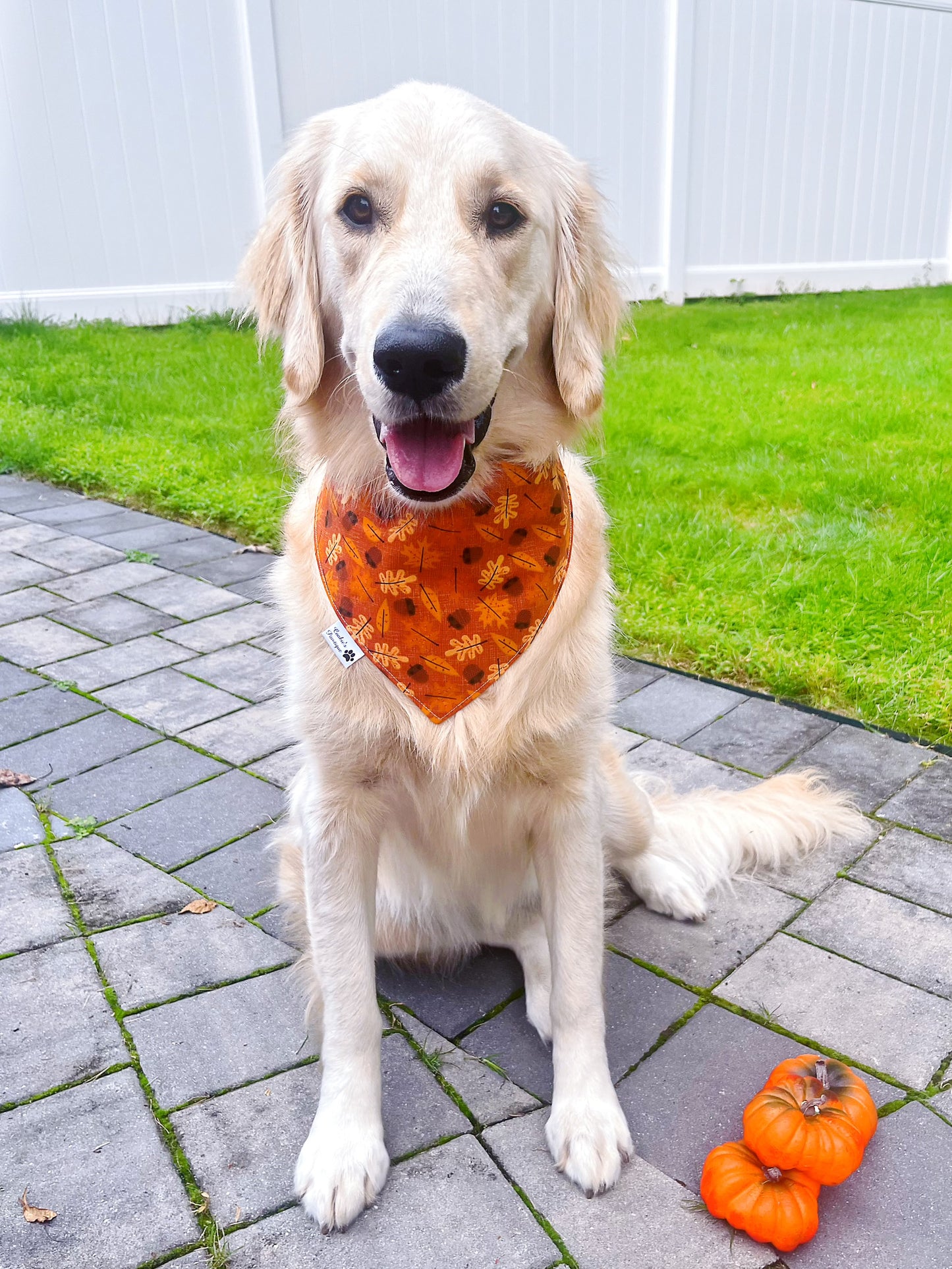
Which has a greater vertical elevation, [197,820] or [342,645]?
[342,645]

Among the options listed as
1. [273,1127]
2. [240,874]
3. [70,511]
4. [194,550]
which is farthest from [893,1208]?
[70,511]

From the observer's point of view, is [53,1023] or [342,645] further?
[53,1023]

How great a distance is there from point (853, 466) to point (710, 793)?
3.10 meters

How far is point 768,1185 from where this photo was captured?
164 centimetres

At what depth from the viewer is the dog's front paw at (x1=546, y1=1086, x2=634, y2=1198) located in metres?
1.74

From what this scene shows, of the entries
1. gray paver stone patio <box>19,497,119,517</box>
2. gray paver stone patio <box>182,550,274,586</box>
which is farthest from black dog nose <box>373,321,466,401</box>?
gray paver stone patio <box>19,497,119,517</box>

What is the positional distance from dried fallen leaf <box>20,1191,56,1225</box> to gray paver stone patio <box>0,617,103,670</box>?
2.27 metres

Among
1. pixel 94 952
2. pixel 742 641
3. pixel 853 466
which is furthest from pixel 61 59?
pixel 94 952

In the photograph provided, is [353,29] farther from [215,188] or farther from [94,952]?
[94,952]

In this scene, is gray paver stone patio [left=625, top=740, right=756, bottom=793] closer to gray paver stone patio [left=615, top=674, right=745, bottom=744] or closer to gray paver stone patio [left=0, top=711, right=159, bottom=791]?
gray paver stone patio [left=615, top=674, right=745, bottom=744]

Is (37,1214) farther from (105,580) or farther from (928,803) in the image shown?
(105,580)

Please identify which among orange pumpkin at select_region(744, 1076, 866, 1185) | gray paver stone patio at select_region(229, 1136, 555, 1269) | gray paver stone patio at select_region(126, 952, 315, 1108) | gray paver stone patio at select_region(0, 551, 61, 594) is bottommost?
gray paver stone patio at select_region(0, 551, 61, 594)

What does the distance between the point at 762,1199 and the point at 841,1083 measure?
232mm

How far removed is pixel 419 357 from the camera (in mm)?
1587
